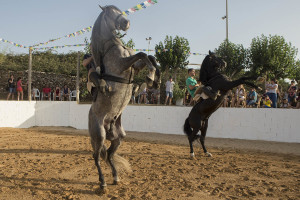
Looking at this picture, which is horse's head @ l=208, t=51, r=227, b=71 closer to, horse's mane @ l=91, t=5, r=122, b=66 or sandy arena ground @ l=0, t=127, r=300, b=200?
sandy arena ground @ l=0, t=127, r=300, b=200

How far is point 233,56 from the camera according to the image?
23.6m

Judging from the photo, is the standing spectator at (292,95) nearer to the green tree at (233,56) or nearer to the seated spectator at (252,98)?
the seated spectator at (252,98)

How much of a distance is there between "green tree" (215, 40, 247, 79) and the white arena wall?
1401 centimetres

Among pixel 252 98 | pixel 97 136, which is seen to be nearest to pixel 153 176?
pixel 97 136

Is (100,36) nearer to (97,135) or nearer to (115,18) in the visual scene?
(115,18)

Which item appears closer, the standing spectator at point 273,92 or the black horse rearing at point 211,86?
the black horse rearing at point 211,86

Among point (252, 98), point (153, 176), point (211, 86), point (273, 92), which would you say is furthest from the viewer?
point (252, 98)

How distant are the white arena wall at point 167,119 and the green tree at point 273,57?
1498 cm

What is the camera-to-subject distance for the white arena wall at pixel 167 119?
9234mm

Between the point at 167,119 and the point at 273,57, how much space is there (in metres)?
16.0

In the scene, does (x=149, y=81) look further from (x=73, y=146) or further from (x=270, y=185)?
(x=73, y=146)

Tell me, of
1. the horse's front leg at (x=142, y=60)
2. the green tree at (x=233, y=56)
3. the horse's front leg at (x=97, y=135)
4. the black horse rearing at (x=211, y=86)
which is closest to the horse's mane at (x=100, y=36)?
the horse's front leg at (x=142, y=60)

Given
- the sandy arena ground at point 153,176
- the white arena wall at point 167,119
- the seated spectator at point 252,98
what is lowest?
the sandy arena ground at point 153,176

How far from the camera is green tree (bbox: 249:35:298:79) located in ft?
75.5
